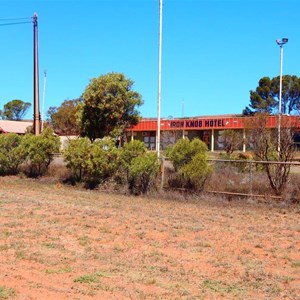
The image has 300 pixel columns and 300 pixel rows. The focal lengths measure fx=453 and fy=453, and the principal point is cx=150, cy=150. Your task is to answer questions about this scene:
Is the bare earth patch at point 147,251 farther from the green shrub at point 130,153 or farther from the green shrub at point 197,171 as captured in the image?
the green shrub at point 130,153

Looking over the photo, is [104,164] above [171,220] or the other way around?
above

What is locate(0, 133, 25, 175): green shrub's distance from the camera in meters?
22.6

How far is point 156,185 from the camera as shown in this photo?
55.2 feet

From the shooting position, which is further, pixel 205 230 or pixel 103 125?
pixel 103 125

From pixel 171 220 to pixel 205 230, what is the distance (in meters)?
1.45

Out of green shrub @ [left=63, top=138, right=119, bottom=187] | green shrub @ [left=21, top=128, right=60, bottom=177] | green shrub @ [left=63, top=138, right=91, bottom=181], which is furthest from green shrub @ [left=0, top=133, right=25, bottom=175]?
green shrub @ [left=63, top=138, right=119, bottom=187]

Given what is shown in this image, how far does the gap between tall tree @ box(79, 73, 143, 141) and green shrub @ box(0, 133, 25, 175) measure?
945 cm

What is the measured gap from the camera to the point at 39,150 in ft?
70.5

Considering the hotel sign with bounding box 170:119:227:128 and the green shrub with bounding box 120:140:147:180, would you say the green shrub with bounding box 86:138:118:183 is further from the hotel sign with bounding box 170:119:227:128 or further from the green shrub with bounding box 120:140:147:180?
the hotel sign with bounding box 170:119:227:128

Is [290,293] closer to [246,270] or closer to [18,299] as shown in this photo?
[246,270]

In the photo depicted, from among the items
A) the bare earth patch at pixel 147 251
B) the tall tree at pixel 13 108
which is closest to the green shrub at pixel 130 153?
the bare earth patch at pixel 147 251

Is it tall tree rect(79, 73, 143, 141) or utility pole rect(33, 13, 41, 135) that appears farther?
tall tree rect(79, 73, 143, 141)

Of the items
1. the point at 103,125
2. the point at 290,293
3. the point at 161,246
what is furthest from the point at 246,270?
the point at 103,125

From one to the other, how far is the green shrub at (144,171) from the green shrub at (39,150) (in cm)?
606
